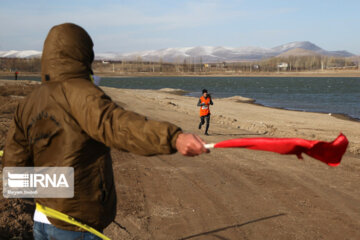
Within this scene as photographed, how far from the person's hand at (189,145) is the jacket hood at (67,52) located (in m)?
0.79

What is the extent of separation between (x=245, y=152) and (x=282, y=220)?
5.71 metres

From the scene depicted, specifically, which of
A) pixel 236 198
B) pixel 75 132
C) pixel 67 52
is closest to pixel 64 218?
pixel 75 132

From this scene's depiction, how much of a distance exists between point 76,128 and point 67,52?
45cm

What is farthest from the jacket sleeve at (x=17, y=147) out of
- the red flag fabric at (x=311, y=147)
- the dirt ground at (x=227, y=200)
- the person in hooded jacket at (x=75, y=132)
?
the dirt ground at (x=227, y=200)

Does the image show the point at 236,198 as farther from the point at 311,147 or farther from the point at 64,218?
the point at 311,147

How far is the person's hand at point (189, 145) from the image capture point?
1921 mm

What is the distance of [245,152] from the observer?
483 inches

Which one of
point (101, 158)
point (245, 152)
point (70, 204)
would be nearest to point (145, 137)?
point (101, 158)

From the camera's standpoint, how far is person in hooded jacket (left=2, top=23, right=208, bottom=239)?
205 cm

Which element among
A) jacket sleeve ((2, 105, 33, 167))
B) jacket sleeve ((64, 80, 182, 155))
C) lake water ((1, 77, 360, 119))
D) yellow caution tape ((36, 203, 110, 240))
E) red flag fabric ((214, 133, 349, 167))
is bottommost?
lake water ((1, 77, 360, 119))

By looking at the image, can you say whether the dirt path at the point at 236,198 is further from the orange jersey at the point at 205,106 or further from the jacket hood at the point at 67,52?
the orange jersey at the point at 205,106

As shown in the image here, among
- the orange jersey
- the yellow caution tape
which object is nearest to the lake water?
the orange jersey

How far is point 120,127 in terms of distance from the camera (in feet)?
6.67

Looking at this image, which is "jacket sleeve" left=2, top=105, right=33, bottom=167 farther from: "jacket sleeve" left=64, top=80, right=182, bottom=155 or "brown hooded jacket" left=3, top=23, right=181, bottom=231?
"jacket sleeve" left=64, top=80, right=182, bottom=155
